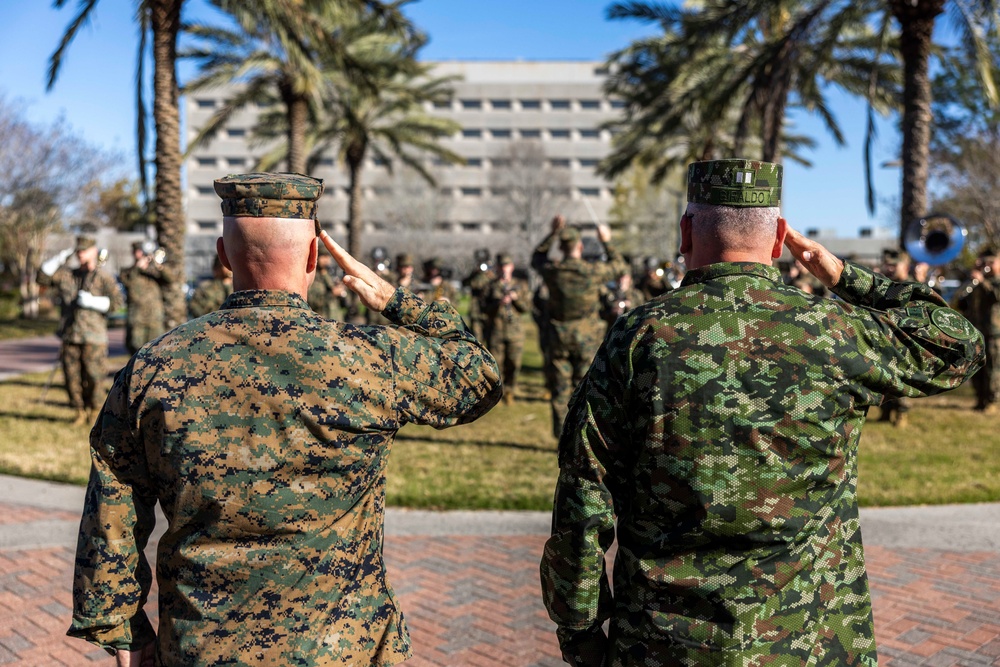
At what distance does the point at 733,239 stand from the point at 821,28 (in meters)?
16.0

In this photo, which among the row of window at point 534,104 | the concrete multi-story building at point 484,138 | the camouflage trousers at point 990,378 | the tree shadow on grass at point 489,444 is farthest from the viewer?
the row of window at point 534,104

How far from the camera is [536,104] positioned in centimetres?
8688

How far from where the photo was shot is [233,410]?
2.14 meters

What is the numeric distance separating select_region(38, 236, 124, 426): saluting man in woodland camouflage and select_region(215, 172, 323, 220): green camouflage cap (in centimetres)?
956

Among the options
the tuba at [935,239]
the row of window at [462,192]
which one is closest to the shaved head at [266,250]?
the tuba at [935,239]

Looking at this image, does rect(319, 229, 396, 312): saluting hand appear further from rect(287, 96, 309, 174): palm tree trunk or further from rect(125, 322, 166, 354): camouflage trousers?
rect(287, 96, 309, 174): palm tree trunk

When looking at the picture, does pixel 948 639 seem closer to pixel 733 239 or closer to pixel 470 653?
pixel 470 653

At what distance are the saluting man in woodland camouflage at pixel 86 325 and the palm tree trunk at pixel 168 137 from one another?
190cm

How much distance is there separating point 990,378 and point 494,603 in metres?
9.90

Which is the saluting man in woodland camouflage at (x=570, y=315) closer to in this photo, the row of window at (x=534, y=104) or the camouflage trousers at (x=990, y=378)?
the camouflage trousers at (x=990, y=378)

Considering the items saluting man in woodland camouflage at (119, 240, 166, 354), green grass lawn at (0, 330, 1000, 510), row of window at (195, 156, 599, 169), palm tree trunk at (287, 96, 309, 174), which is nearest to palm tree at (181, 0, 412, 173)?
palm tree trunk at (287, 96, 309, 174)

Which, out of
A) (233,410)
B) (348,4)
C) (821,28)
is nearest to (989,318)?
(821,28)

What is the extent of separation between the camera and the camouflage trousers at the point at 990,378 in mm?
12312

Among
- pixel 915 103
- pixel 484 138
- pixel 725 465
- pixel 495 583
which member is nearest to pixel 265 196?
pixel 725 465
